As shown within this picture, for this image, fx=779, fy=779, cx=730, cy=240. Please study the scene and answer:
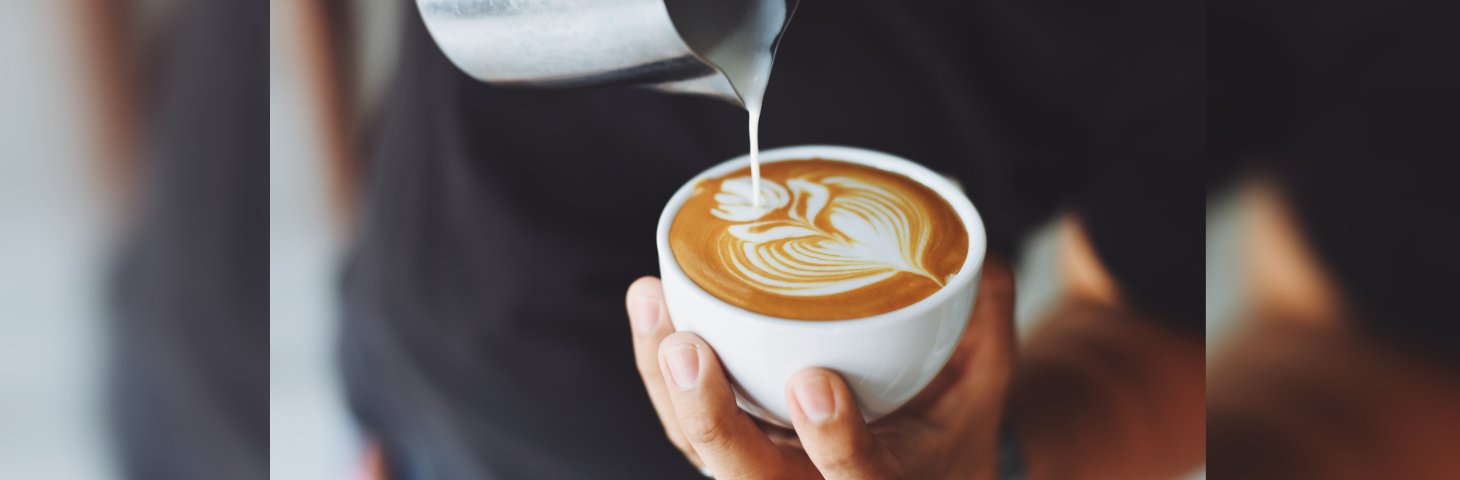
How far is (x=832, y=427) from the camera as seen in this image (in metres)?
0.77

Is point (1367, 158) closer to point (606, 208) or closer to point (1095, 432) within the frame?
point (1095, 432)

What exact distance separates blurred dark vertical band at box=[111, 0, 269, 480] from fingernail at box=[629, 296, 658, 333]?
0.43 meters

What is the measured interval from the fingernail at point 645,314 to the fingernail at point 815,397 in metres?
0.33

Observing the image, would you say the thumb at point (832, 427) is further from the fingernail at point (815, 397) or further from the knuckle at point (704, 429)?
the knuckle at point (704, 429)

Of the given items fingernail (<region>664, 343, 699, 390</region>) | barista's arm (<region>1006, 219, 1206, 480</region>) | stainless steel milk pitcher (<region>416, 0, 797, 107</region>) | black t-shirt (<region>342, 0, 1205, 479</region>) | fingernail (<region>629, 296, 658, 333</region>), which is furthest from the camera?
black t-shirt (<region>342, 0, 1205, 479</region>)

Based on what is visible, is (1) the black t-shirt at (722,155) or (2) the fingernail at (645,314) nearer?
(2) the fingernail at (645,314)

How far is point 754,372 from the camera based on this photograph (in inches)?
30.8

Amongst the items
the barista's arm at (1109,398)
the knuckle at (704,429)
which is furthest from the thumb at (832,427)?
the barista's arm at (1109,398)

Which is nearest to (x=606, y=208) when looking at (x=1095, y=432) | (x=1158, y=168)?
(x=1095, y=432)

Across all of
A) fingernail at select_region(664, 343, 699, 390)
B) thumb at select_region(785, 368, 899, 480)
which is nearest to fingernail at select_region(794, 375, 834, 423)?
thumb at select_region(785, 368, 899, 480)

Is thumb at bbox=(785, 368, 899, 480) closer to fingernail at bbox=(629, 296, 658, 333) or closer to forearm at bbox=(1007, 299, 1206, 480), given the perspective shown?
fingernail at bbox=(629, 296, 658, 333)

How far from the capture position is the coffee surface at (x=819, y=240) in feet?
2.54

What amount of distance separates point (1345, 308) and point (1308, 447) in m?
0.19

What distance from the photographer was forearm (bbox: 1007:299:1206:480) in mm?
1188
